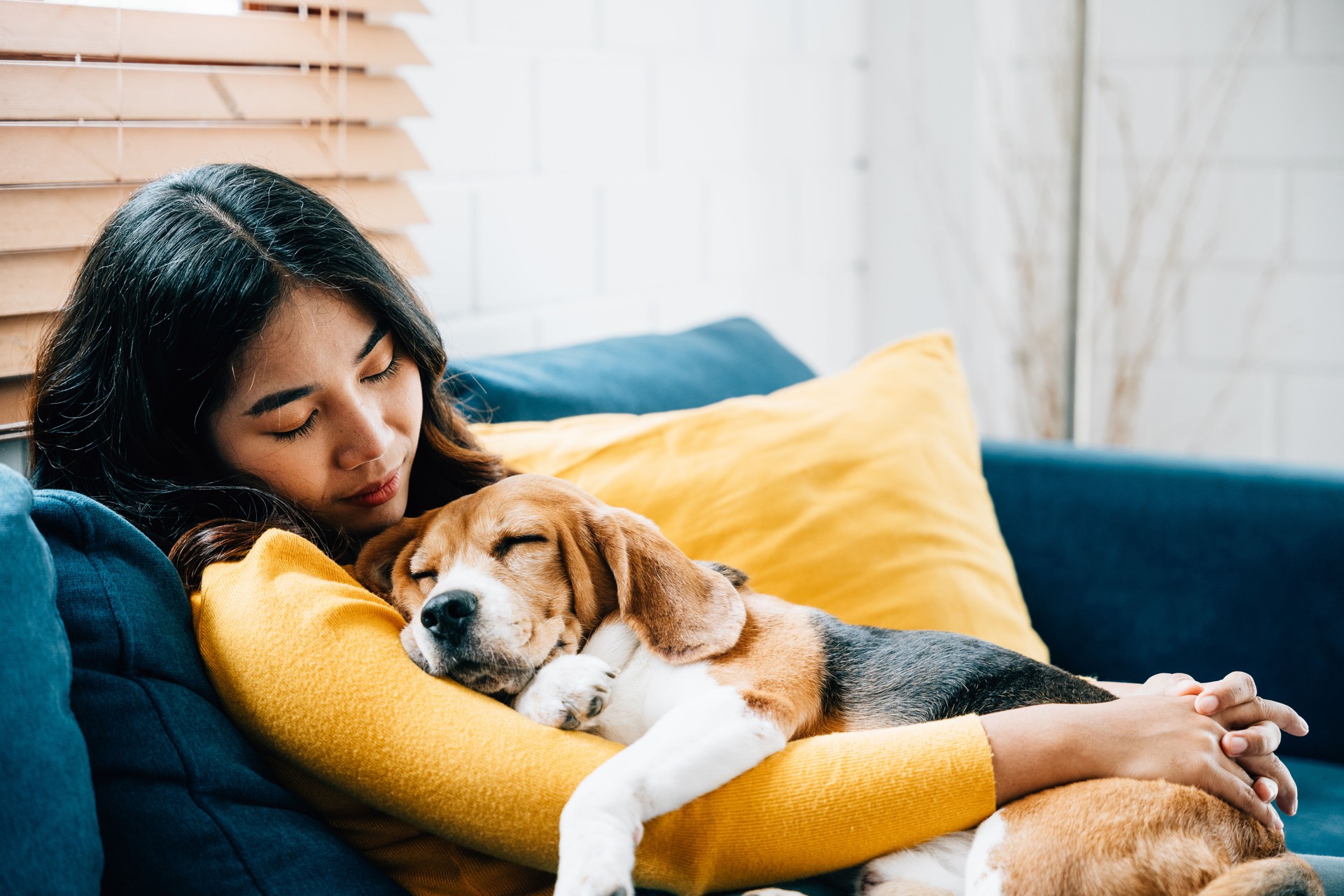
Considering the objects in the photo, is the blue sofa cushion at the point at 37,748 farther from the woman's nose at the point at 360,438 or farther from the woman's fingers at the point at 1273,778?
the woman's fingers at the point at 1273,778

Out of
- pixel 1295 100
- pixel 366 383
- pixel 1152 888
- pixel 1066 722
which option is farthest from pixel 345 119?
pixel 1295 100

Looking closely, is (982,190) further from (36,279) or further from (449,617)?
(449,617)

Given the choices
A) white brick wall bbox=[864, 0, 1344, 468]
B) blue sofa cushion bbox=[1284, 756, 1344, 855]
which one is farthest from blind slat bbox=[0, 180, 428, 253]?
white brick wall bbox=[864, 0, 1344, 468]

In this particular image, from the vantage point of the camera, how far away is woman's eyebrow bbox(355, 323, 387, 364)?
1.17 meters

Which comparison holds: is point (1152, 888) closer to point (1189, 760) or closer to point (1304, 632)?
point (1189, 760)

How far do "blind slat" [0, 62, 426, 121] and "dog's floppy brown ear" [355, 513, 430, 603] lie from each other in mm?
759

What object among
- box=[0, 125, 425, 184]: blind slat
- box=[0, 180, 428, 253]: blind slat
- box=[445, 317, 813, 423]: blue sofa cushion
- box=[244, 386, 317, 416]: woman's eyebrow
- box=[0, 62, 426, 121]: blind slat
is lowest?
box=[445, 317, 813, 423]: blue sofa cushion

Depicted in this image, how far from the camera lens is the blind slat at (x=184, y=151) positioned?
4.65 feet

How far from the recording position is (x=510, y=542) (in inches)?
Answer: 41.5

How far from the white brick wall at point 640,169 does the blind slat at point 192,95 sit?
0.18 metres

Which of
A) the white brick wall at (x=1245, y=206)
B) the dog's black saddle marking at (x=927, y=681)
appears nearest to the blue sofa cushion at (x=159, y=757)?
the dog's black saddle marking at (x=927, y=681)

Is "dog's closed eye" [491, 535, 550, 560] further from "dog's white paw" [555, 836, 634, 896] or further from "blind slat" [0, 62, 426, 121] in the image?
"blind slat" [0, 62, 426, 121]

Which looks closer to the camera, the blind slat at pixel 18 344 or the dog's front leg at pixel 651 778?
the dog's front leg at pixel 651 778

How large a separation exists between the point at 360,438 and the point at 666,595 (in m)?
0.36
